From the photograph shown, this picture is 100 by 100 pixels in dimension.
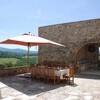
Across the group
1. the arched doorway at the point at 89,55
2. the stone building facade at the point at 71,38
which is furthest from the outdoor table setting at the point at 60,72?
the arched doorway at the point at 89,55

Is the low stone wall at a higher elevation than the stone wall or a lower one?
lower

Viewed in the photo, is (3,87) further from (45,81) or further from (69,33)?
(69,33)

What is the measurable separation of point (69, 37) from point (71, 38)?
20cm

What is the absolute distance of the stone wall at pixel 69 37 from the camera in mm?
13109

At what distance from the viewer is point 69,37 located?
1423 centimetres

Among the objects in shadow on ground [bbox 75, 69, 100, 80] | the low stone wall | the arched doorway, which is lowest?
shadow on ground [bbox 75, 69, 100, 80]

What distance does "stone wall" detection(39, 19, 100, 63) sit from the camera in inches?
516

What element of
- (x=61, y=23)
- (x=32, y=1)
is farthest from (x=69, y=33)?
(x=32, y=1)

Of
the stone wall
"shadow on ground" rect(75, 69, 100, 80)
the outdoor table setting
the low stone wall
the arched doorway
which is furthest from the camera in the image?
the arched doorway

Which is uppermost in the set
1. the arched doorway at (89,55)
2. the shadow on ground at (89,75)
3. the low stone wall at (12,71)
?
the arched doorway at (89,55)

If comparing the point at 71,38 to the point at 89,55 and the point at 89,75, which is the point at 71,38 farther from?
the point at 89,55

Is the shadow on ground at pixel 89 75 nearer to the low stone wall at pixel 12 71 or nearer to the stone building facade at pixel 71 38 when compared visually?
the stone building facade at pixel 71 38

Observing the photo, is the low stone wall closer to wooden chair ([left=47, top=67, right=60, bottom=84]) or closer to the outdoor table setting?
wooden chair ([left=47, top=67, right=60, bottom=84])

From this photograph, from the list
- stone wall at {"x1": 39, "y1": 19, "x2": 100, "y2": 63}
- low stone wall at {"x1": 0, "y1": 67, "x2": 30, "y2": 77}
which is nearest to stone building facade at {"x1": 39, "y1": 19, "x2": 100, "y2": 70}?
stone wall at {"x1": 39, "y1": 19, "x2": 100, "y2": 63}
